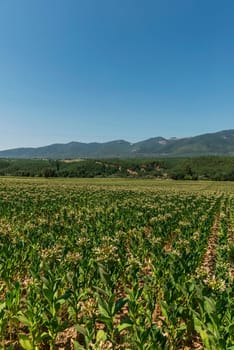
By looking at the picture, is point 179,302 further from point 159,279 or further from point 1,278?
point 1,278

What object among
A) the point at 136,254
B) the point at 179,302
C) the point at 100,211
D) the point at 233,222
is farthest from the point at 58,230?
the point at 233,222

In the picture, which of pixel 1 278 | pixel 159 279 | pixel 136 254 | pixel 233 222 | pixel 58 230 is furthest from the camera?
pixel 233 222

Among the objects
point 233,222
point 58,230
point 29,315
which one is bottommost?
point 233,222

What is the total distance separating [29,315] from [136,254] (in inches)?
211

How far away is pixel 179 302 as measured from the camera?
21.1ft

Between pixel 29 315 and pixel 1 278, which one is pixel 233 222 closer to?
pixel 1 278

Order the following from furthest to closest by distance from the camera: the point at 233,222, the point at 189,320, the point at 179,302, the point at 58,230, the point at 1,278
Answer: the point at 233,222 < the point at 58,230 < the point at 1,278 < the point at 179,302 < the point at 189,320

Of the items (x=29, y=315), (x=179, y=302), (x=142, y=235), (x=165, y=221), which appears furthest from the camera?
(x=165, y=221)

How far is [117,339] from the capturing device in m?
5.64

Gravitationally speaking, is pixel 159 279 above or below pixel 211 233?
above

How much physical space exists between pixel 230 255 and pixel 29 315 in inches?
327

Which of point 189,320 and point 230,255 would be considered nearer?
point 189,320

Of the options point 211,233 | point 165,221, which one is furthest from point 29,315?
point 211,233

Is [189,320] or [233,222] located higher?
[189,320]
